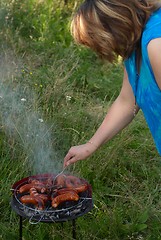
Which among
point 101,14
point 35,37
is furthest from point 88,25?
point 35,37

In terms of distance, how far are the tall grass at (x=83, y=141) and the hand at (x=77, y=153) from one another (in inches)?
34.0

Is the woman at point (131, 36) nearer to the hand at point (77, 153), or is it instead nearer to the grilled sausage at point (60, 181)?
the hand at point (77, 153)

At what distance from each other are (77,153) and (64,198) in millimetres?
306

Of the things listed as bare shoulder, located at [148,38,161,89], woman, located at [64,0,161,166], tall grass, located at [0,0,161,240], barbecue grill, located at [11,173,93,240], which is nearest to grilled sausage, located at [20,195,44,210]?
barbecue grill, located at [11,173,93,240]

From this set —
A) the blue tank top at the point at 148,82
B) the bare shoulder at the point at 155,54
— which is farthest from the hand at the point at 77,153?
the bare shoulder at the point at 155,54

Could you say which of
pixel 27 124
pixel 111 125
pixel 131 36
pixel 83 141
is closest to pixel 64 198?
pixel 111 125

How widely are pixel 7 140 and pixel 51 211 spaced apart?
5.55 ft

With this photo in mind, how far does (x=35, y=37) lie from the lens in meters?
7.36

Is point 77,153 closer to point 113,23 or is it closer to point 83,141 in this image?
point 113,23

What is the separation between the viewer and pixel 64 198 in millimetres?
2986

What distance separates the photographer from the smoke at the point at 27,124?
4245 mm

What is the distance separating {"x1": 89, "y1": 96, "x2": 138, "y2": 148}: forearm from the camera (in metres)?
3.04

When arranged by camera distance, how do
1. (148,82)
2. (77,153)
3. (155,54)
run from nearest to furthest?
(155,54)
(148,82)
(77,153)

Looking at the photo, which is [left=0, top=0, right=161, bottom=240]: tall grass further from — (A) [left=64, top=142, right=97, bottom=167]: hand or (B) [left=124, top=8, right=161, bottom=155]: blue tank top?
(B) [left=124, top=8, right=161, bottom=155]: blue tank top
